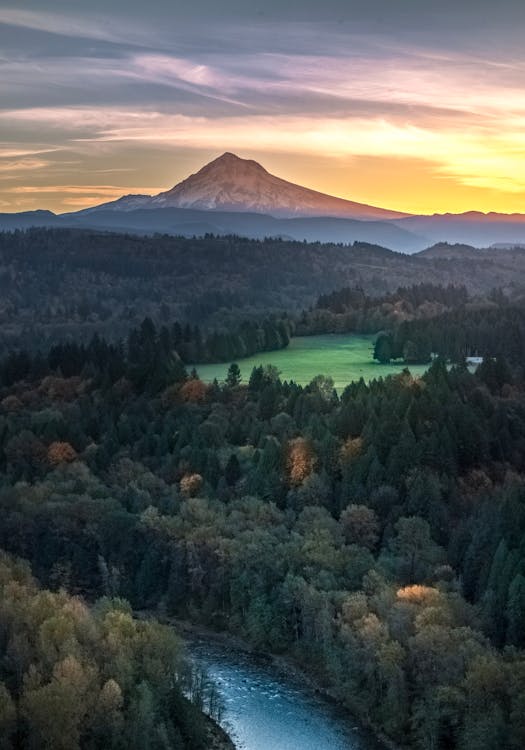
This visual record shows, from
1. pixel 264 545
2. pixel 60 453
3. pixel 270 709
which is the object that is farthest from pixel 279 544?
pixel 60 453

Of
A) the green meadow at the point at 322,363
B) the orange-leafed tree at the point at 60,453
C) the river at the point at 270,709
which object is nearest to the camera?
the river at the point at 270,709

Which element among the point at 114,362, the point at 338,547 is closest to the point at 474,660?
the point at 338,547

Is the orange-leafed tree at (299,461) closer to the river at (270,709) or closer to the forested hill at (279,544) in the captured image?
the forested hill at (279,544)

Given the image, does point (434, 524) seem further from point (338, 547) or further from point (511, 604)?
point (511, 604)

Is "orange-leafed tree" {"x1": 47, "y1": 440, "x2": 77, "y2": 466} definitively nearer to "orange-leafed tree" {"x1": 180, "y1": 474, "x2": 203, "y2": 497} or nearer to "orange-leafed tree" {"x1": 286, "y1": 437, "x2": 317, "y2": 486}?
"orange-leafed tree" {"x1": 180, "y1": 474, "x2": 203, "y2": 497}

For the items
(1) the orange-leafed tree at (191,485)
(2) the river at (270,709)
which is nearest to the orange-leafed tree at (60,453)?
(1) the orange-leafed tree at (191,485)

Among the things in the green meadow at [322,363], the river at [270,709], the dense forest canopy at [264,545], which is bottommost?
the river at [270,709]

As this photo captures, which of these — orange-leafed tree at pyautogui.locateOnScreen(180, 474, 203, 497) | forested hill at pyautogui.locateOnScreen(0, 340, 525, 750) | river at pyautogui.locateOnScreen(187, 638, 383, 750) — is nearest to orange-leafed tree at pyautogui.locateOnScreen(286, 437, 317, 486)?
forested hill at pyautogui.locateOnScreen(0, 340, 525, 750)
